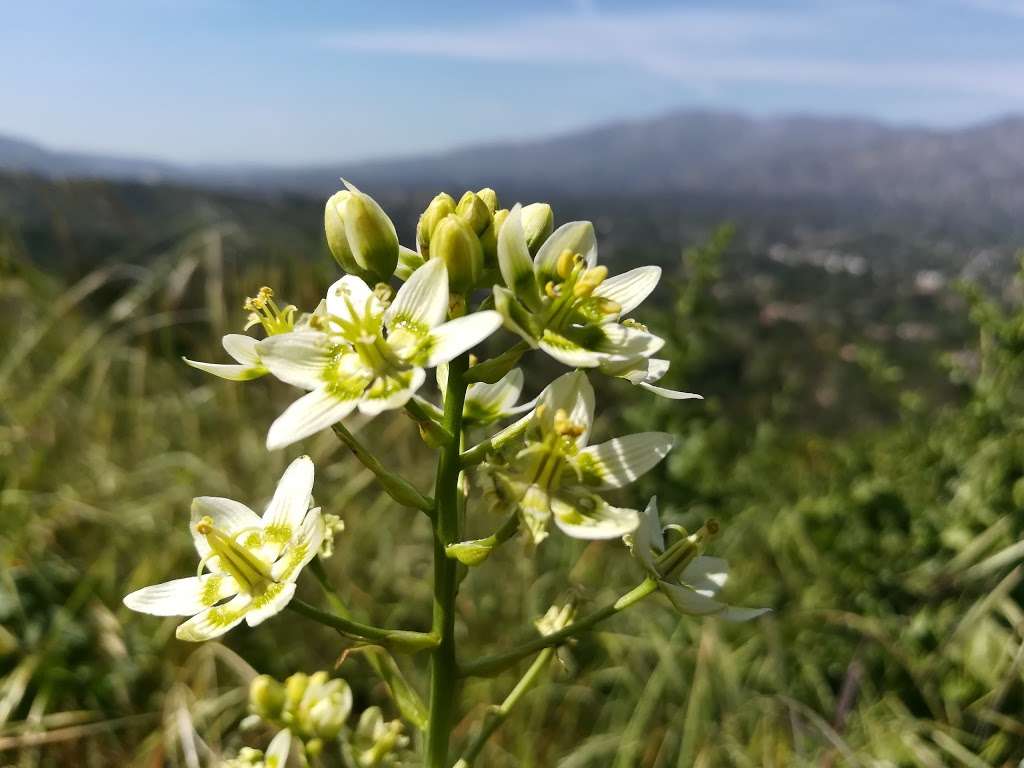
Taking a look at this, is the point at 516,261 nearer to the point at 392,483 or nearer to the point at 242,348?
the point at 392,483

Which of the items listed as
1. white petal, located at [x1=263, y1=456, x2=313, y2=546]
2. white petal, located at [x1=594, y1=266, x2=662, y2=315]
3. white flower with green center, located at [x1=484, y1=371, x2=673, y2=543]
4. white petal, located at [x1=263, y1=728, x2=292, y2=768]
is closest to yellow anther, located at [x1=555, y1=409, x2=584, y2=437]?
white flower with green center, located at [x1=484, y1=371, x2=673, y2=543]

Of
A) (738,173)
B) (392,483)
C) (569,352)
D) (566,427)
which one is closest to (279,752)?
(392,483)

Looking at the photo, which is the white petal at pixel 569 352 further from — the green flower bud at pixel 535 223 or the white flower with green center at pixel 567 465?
the green flower bud at pixel 535 223

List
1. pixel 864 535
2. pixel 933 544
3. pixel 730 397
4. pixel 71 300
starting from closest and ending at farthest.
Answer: pixel 933 544, pixel 864 535, pixel 71 300, pixel 730 397

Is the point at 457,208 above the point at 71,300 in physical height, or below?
above

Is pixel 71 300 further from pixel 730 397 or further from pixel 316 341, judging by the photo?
pixel 730 397

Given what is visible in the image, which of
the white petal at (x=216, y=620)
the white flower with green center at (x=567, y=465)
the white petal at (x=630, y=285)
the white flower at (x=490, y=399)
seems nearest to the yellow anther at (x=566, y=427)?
the white flower with green center at (x=567, y=465)

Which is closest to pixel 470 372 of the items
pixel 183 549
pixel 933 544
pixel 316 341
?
pixel 316 341
